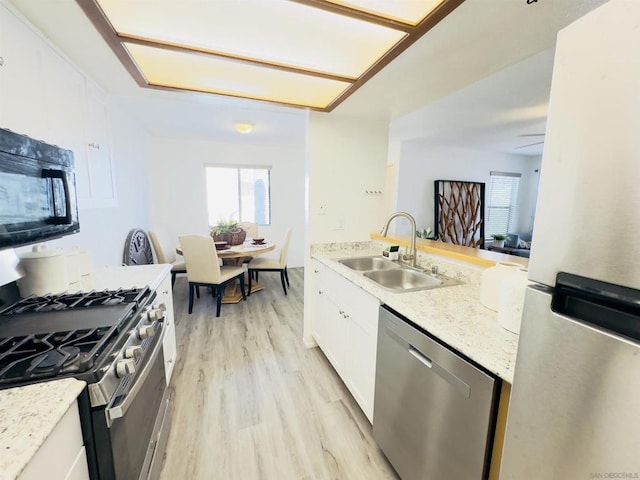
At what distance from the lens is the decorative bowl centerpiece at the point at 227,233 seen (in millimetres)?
3564

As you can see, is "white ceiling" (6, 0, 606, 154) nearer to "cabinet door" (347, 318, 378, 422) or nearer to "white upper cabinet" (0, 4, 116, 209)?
"white upper cabinet" (0, 4, 116, 209)

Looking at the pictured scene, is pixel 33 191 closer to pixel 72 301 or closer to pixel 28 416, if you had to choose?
pixel 72 301

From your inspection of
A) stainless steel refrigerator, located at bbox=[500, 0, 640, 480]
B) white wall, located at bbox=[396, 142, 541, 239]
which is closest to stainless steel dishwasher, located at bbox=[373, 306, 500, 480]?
stainless steel refrigerator, located at bbox=[500, 0, 640, 480]

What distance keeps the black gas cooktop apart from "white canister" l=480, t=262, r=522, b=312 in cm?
147

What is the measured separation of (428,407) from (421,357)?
7.4 inches

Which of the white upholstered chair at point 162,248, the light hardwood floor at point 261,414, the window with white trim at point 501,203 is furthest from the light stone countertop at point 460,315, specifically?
the window with white trim at point 501,203

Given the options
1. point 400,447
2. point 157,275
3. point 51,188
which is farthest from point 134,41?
point 400,447

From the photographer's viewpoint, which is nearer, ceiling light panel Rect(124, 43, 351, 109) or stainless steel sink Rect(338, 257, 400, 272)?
ceiling light panel Rect(124, 43, 351, 109)

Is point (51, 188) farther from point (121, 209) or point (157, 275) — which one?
point (121, 209)

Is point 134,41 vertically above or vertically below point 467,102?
below

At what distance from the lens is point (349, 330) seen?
1748 millimetres

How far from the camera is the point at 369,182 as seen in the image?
253cm

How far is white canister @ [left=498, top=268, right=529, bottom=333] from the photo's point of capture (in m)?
0.95

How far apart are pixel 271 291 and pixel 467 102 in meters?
3.43
